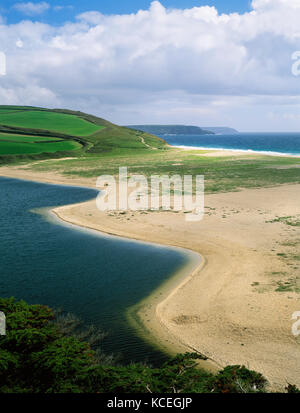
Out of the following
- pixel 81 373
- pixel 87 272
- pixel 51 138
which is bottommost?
pixel 87 272

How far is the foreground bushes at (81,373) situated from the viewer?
30.3 feet

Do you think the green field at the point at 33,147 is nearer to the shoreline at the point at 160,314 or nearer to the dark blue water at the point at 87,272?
the dark blue water at the point at 87,272

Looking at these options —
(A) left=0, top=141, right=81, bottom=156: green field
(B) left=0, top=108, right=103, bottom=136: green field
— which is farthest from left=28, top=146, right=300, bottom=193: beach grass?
(B) left=0, top=108, right=103, bottom=136: green field

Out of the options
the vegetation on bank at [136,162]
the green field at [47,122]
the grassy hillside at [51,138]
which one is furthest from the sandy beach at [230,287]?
the green field at [47,122]

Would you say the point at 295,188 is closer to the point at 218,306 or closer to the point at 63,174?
the point at 218,306

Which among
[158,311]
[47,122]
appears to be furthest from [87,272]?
[47,122]

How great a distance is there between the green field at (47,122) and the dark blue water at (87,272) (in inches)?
3925

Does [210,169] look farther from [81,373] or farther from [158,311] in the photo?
[81,373]

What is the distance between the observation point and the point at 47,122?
136875mm

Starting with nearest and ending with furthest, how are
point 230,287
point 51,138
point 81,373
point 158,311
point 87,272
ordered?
point 81,373, point 158,311, point 230,287, point 87,272, point 51,138

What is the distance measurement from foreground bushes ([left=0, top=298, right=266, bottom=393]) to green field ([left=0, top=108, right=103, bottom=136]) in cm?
11609

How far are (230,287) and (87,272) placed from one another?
315 inches
